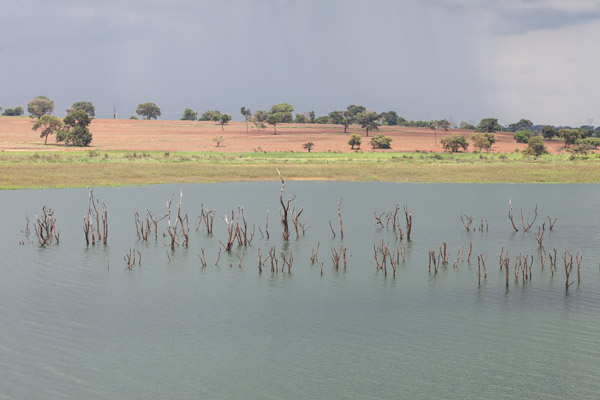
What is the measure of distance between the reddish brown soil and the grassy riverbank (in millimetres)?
36305

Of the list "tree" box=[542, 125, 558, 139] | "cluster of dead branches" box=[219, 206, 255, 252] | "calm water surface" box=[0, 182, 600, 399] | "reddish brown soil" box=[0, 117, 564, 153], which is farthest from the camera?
"tree" box=[542, 125, 558, 139]

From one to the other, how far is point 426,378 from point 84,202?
46464mm

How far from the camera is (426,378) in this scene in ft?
55.6

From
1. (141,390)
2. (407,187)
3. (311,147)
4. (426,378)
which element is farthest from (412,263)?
(311,147)

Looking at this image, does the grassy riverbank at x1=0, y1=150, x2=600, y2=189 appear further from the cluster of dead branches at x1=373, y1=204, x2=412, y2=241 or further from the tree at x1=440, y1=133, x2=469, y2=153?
the cluster of dead branches at x1=373, y1=204, x2=412, y2=241

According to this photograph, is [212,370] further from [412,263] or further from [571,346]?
[412,263]

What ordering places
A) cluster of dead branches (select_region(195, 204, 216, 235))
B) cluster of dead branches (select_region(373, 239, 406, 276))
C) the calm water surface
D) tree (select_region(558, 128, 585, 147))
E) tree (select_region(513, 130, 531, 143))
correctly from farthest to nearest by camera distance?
tree (select_region(513, 130, 531, 143)), tree (select_region(558, 128, 585, 147)), cluster of dead branches (select_region(195, 204, 216, 235)), cluster of dead branches (select_region(373, 239, 406, 276)), the calm water surface

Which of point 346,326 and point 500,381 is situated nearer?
point 500,381

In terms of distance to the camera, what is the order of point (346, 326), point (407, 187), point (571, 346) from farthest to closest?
point (407, 187) < point (346, 326) < point (571, 346)

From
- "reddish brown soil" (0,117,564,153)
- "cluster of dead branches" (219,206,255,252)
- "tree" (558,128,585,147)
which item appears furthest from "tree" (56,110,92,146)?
"tree" (558,128,585,147)

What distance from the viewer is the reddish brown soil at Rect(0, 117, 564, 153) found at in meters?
136

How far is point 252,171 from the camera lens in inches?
3369

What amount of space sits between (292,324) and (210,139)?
142 m

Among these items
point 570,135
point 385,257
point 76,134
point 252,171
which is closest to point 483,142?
point 570,135
